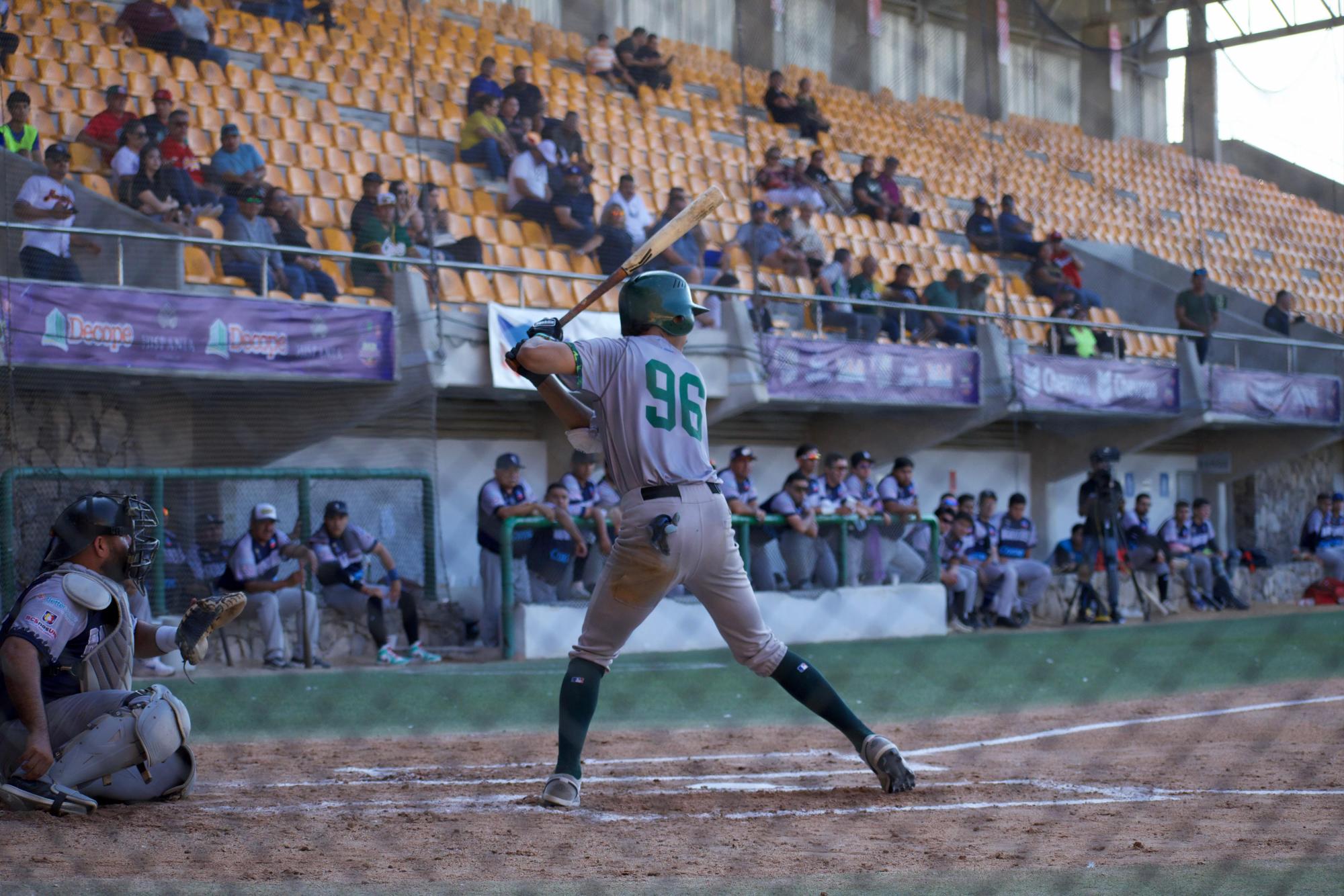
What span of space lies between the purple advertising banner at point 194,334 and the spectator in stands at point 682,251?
120 inches

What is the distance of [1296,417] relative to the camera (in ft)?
58.6

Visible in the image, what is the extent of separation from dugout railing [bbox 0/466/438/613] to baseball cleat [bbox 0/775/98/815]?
167 inches

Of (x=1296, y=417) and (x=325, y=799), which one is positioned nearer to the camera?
(x=325, y=799)

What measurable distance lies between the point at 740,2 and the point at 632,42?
8.35ft

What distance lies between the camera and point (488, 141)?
44.2 feet

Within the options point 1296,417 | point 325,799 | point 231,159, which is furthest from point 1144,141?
point 325,799

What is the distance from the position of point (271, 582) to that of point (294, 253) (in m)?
2.49

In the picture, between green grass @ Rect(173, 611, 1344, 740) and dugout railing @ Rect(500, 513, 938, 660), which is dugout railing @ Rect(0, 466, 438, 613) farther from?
green grass @ Rect(173, 611, 1344, 740)

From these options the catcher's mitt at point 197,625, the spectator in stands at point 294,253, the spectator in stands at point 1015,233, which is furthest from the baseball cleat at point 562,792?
the spectator in stands at point 1015,233

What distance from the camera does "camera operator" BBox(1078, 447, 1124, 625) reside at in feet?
46.4

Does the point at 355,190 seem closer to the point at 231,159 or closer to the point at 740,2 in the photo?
the point at 231,159

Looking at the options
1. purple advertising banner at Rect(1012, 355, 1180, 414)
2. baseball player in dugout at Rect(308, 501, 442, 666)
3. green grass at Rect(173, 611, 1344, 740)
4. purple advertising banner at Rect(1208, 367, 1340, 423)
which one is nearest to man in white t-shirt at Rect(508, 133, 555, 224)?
baseball player in dugout at Rect(308, 501, 442, 666)

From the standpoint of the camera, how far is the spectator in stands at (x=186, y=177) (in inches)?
414

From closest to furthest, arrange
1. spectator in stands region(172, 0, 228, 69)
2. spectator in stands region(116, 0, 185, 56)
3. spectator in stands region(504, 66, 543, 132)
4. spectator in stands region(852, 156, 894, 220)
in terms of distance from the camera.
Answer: spectator in stands region(116, 0, 185, 56) < spectator in stands region(172, 0, 228, 69) < spectator in stands region(504, 66, 543, 132) < spectator in stands region(852, 156, 894, 220)
